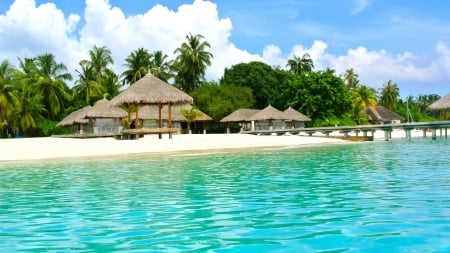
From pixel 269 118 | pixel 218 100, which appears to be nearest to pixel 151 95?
pixel 269 118

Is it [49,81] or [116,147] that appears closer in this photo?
[116,147]

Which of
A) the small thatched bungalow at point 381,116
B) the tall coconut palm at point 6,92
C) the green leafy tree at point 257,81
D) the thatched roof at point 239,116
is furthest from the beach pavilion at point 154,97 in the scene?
the small thatched bungalow at point 381,116

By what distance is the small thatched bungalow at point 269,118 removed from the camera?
44.6 m

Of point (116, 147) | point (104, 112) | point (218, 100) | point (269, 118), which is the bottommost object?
point (116, 147)

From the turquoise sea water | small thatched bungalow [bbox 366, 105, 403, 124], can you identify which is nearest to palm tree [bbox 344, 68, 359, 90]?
small thatched bungalow [bbox 366, 105, 403, 124]

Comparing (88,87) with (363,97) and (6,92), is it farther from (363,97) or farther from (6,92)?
(363,97)

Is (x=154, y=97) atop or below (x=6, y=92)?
below

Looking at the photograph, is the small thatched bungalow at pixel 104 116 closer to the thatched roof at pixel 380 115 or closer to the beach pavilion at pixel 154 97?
the beach pavilion at pixel 154 97

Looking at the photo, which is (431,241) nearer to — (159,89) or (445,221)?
(445,221)

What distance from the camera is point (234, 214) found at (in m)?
6.12

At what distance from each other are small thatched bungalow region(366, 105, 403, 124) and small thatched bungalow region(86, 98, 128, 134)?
35.2 meters

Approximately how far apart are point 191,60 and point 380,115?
26159 millimetres

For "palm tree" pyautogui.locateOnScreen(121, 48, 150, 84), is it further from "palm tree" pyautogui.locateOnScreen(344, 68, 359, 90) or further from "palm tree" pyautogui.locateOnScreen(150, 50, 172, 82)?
"palm tree" pyautogui.locateOnScreen(344, 68, 359, 90)

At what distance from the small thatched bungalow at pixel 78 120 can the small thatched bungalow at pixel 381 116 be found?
36.4 meters
